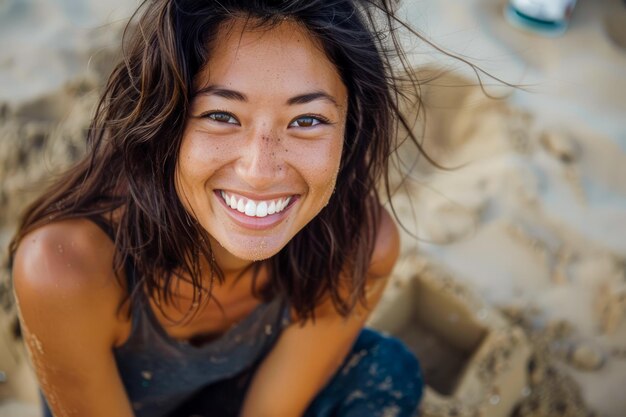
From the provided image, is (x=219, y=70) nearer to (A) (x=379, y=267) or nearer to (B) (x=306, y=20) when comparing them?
(B) (x=306, y=20)

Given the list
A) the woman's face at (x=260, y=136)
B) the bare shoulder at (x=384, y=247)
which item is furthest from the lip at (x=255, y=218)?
the bare shoulder at (x=384, y=247)

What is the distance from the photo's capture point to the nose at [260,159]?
1179 millimetres

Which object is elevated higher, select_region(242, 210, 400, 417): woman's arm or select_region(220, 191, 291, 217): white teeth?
select_region(220, 191, 291, 217): white teeth

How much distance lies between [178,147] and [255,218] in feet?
0.66

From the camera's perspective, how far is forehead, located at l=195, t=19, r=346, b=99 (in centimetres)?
115

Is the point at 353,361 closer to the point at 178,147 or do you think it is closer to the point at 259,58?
the point at 178,147

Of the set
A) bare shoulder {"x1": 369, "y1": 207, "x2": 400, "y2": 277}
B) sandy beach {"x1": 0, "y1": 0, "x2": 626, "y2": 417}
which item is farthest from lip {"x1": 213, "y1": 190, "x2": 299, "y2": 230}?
sandy beach {"x1": 0, "y1": 0, "x2": 626, "y2": 417}

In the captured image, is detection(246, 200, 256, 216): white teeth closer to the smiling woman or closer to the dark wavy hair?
the smiling woman

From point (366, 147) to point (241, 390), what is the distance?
83cm

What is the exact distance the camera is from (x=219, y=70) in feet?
3.81

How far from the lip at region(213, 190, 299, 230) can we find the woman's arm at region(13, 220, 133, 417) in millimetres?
311

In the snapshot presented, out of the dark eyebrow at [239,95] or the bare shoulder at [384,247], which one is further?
the bare shoulder at [384,247]

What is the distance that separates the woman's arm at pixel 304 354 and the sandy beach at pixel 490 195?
1.56 ft

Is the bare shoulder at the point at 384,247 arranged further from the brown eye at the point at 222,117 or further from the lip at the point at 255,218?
the brown eye at the point at 222,117
